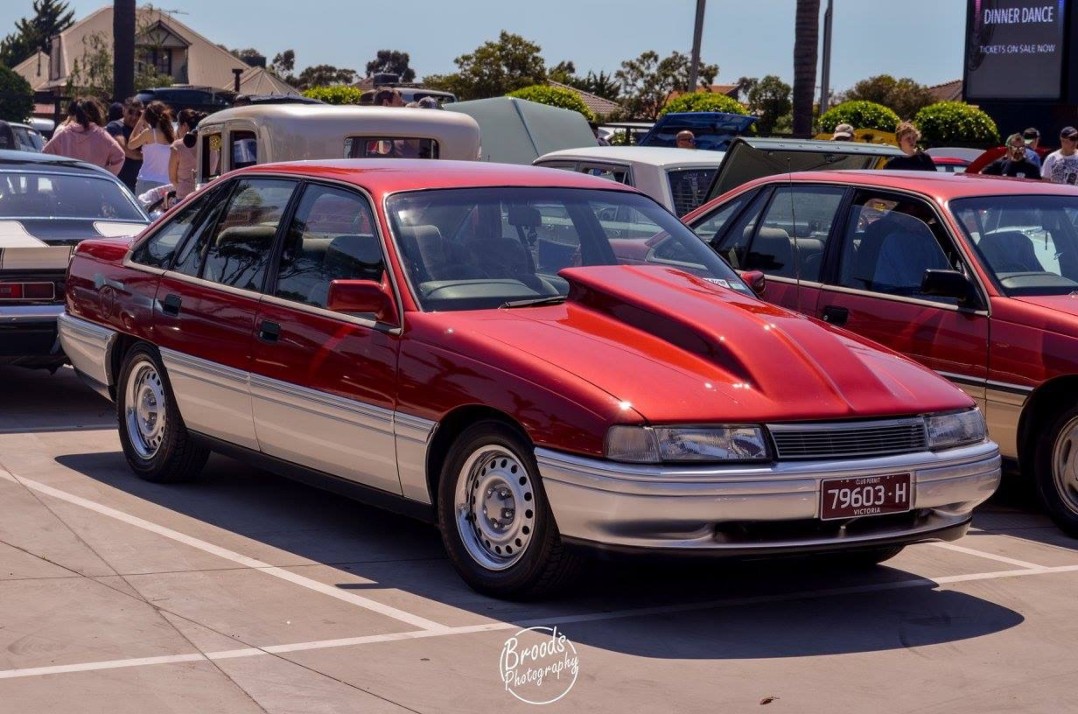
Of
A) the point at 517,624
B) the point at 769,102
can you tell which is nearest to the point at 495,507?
the point at 517,624

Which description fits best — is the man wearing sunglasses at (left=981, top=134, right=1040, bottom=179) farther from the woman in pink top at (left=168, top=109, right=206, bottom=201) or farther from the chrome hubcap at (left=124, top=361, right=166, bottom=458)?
the chrome hubcap at (left=124, top=361, right=166, bottom=458)

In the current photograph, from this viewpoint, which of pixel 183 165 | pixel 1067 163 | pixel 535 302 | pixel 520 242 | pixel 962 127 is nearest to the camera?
pixel 535 302

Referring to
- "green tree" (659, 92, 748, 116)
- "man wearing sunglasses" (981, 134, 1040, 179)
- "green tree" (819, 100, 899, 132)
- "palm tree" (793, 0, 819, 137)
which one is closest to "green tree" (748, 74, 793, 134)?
"green tree" (659, 92, 748, 116)

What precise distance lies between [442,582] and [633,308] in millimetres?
1287

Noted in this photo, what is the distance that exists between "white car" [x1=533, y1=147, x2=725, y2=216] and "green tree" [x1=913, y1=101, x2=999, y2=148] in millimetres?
22106

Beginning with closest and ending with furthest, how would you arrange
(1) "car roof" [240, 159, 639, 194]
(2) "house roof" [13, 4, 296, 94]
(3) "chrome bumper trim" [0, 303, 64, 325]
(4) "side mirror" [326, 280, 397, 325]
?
(4) "side mirror" [326, 280, 397, 325]
(1) "car roof" [240, 159, 639, 194]
(3) "chrome bumper trim" [0, 303, 64, 325]
(2) "house roof" [13, 4, 296, 94]

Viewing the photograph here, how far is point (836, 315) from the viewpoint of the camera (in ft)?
28.2

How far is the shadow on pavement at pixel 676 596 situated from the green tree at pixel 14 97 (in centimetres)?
6750

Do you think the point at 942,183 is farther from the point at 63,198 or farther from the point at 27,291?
the point at 63,198

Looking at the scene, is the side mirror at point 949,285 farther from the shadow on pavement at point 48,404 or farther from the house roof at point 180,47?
the house roof at point 180,47

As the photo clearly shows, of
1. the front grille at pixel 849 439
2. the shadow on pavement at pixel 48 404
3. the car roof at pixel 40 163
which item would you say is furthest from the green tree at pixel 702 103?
the front grille at pixel 849 439

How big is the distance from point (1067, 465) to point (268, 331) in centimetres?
371

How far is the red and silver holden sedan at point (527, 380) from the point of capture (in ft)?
18.3

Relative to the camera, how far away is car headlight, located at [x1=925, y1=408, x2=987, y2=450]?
6.02 meters
